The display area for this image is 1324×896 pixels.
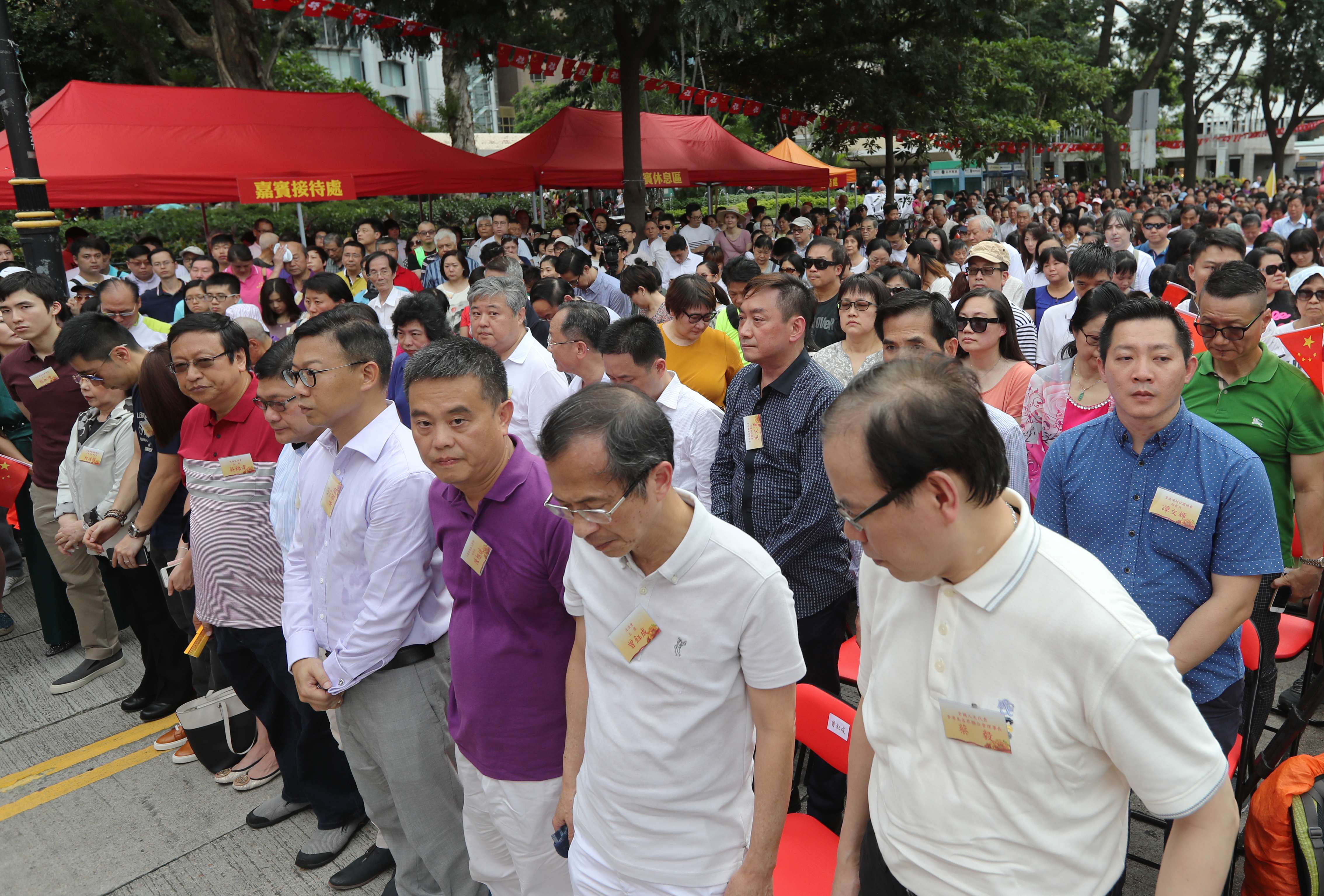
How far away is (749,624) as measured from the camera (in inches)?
69.2

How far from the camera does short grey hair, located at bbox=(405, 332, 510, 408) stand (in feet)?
7.34

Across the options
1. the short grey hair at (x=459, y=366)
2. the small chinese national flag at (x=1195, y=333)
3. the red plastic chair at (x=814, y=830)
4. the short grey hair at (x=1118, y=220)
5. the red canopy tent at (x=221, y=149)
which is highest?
the red canopy tent at (x=221, y=149)

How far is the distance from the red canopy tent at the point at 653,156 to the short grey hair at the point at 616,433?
1119cm

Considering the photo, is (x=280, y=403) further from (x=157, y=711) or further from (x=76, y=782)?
(x=157, y=711)

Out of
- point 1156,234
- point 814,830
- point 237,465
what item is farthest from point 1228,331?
point 1156,234

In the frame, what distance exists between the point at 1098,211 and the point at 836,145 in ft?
22.1

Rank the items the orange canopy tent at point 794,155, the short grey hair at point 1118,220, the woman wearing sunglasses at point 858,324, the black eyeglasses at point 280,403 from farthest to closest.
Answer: the orange canopy tent at point 794,155, the short grey hair at point 1118,220, the woman wearing sunglasses at point 858,324, the black eyeglasses at point 280,403

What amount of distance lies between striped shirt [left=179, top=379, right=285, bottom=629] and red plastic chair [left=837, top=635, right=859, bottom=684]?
2.04 m

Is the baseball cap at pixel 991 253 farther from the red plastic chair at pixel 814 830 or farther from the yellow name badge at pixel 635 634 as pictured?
the yellow name badge at pixel 635 634

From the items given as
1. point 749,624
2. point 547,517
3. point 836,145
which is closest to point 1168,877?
point 749,624

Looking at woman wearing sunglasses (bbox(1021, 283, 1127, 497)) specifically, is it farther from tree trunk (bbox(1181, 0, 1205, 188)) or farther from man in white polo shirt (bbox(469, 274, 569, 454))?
tree trunk (bbox(1181, 0, 1205, 188))

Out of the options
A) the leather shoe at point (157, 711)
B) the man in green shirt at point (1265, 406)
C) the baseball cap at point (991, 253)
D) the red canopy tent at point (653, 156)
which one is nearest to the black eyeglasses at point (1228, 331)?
the man in green shirt at point (1265, 406)

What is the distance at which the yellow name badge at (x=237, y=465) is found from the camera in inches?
127

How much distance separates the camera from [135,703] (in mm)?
4465
